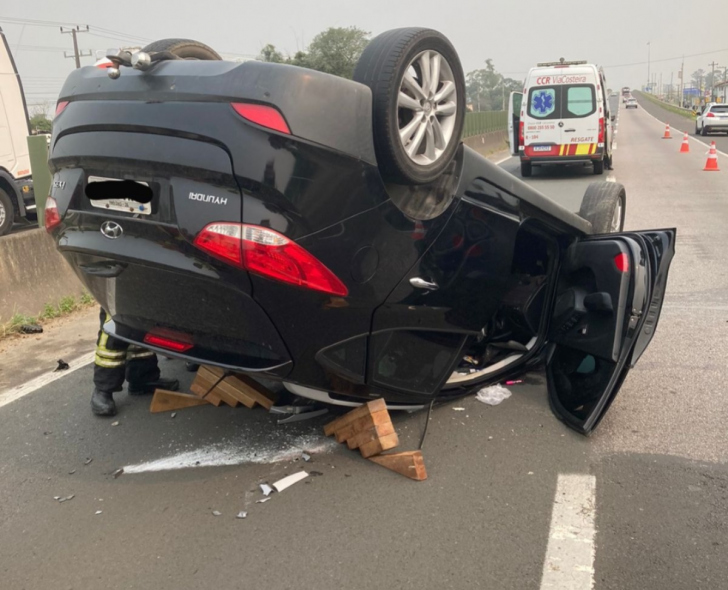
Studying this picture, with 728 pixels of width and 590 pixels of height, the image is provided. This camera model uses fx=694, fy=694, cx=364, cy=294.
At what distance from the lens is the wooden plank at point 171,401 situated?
3930mm

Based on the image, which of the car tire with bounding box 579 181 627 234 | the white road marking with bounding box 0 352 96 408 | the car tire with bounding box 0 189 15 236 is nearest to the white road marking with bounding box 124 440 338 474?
the white road marking with bounding box 0 352 96 408

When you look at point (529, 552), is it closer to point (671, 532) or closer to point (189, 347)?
point (671, 532)

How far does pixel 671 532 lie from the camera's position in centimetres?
268

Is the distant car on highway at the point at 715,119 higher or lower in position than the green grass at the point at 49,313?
lower

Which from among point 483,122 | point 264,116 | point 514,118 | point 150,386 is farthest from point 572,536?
point 483,122

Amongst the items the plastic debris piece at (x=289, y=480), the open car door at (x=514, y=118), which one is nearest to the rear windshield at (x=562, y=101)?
the open car door at (x=514, y=118)

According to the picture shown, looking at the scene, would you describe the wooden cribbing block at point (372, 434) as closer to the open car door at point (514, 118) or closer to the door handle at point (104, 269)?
the door handle at point (104, 269)

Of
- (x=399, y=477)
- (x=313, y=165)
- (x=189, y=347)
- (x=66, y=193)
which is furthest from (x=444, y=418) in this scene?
(x=66, y=193)

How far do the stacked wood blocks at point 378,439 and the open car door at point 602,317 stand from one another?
92cm

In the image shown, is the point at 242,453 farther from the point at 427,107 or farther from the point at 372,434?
the point at 427,107

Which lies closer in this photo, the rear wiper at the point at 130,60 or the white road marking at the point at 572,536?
the white road marking at the point at 572,536

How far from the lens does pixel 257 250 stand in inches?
99.8

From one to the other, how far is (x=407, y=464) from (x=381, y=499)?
239 millimetres

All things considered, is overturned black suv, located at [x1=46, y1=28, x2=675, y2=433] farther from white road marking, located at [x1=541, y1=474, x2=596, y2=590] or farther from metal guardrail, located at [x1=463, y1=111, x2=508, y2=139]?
metal guardrail, located at [x1=463, y1=111, x2=508, y2=139]
